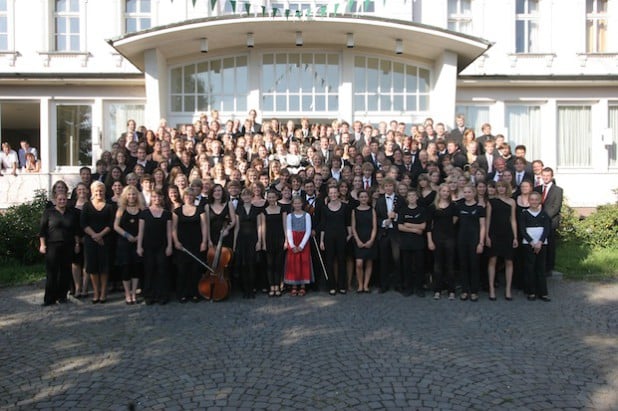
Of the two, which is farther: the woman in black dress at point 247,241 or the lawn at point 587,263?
the lawn at point 587,263

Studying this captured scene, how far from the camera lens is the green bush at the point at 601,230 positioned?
41.9 feet

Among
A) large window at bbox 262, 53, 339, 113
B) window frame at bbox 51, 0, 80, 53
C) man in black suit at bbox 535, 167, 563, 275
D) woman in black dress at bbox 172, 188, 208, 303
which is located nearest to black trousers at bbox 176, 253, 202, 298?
woman in black dress at bbox 172, 188, 208, 303

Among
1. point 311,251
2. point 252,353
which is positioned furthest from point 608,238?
point 252,353

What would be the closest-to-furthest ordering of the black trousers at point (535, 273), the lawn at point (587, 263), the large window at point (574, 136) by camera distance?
the black trousers at point (535, 273) < the lawn at point (587, 263) < the large window at point (574, 136)

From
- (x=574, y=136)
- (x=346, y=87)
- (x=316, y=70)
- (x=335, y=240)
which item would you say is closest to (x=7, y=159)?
(x=316, y=70)

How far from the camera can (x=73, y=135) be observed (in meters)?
18.3

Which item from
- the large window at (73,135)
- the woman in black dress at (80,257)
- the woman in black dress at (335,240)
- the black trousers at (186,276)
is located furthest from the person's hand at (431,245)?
the large window at (73,135)

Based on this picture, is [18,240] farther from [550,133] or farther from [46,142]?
[550,133]

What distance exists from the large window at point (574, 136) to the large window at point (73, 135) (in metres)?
16.0

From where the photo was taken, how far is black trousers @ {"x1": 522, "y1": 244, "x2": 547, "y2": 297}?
845 cm

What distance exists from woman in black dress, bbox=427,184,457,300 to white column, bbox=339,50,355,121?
7.99m

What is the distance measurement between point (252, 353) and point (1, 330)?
342 cm

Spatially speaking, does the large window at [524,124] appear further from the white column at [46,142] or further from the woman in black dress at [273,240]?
the white column at [46,142]

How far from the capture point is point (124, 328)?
22.5 ft
